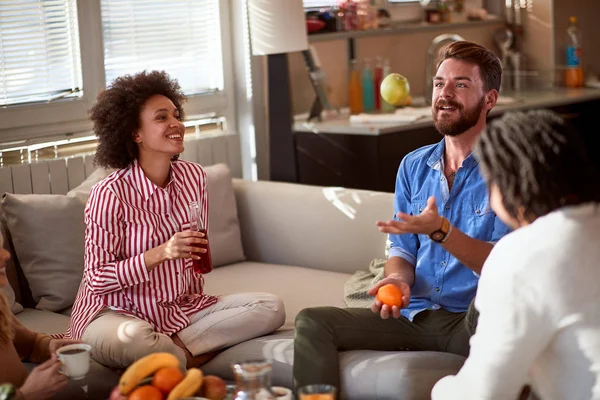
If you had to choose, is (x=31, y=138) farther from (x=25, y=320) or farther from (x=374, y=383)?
(x=374, y=383)

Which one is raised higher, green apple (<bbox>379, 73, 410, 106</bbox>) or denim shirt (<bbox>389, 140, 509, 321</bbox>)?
green apple (<bbox>379, 73, 410, 106</bbox>)

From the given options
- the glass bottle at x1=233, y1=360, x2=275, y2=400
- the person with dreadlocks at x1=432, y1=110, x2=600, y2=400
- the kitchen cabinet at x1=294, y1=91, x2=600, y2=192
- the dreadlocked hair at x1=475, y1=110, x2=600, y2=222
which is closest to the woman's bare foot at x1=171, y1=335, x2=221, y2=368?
the glass bottle at x1=233, y1=360, x2=275, y2=400

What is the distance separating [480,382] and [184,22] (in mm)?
2943

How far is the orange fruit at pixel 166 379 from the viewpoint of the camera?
198cm

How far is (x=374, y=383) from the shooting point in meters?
2.52

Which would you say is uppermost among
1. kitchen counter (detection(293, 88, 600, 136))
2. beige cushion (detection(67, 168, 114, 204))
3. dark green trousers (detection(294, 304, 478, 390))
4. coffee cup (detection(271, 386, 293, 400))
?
kitchen counter (detection(293, 88, 600, 136))

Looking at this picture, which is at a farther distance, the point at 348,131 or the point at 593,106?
the point at 593,106

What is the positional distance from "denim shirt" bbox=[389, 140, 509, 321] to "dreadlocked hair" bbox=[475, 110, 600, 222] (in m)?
0.81

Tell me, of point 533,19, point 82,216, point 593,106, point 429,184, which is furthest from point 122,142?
point 533,19

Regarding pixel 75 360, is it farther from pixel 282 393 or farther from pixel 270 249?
pixel 270 249

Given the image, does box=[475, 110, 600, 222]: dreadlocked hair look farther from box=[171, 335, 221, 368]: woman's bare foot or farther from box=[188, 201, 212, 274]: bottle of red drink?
box=[171, 335, 221, 368]: woman's bare foot

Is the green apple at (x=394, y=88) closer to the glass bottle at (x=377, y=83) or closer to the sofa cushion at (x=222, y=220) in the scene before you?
the sofa cushion at (x=222, y=220)

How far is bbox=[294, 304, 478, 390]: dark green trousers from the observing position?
2.55 metres

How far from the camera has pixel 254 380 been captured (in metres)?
1.88
